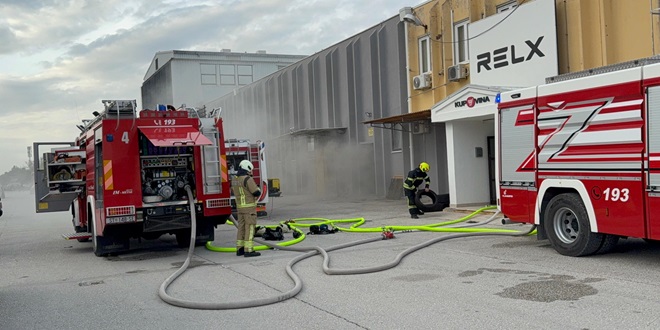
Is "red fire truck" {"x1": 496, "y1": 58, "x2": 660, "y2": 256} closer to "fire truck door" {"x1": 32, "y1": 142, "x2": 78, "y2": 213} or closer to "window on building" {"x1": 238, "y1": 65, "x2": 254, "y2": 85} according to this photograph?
"fire truck door" {"x1": 32, "y1": 142, "x2": 78, "y2": 213}

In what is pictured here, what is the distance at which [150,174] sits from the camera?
37.6ft

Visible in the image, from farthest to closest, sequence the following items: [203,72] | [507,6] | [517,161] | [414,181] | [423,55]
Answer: [203,72] < [423,55] < [507,6] < [414,181] < [517,161]

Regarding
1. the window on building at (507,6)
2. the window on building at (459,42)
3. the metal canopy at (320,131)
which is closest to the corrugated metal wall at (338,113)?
the metal canopy at (320,131)

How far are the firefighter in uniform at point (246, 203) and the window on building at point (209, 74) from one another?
3496 cm

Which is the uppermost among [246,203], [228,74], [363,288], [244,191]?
[228,74]

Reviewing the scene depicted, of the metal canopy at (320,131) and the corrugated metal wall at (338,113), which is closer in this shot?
the corrugated metal wall at (338,113)

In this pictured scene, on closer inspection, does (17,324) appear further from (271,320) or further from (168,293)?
(271,320)

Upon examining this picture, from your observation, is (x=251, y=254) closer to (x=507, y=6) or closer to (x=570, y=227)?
(x=570, y=227)

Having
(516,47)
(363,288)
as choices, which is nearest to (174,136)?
(363,288)

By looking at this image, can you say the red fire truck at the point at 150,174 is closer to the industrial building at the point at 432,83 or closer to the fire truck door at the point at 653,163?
the industrial building at the point at 432,83

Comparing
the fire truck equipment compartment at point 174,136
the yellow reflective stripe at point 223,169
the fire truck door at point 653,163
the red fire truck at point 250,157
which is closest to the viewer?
the fire truck door at point 653,163

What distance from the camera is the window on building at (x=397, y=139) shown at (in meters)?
23.4

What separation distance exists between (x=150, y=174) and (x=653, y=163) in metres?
8.23

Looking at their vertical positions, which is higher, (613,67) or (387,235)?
(613,67)
